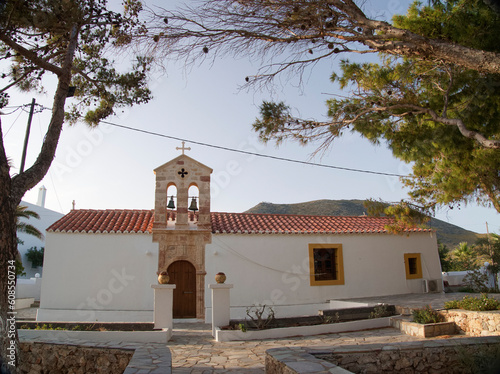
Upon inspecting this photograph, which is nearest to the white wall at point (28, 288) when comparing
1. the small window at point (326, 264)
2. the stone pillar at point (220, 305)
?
the stone pillar at point (220, 305)

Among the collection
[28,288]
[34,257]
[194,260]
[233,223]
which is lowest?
[28,288]

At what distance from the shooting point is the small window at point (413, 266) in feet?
49.4

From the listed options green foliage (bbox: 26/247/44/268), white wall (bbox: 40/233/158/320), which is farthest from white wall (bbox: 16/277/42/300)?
green foliage (bbox: 26/247/44/268)

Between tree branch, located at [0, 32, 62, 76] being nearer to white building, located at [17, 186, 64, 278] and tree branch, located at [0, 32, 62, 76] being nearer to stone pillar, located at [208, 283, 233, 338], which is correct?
stone pillar, located at [208, 283, 233, 338]

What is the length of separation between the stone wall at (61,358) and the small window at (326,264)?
29.0ft

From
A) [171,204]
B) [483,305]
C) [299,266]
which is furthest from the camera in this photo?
[299,266]

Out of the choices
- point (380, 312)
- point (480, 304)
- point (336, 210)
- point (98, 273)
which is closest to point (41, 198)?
point (98, 273)

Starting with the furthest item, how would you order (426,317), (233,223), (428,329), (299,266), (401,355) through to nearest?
(233,223)
(299,266)
(426,317)
(428,329)
(401,355)

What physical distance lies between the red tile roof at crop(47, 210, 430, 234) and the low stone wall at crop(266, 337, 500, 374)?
26.8 ft

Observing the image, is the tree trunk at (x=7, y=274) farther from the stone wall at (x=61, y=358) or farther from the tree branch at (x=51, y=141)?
the stone wall at (x=61, y=358)

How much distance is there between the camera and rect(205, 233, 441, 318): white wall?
1282cm

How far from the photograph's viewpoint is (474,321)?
789cm

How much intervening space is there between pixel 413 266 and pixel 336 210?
1062 inches

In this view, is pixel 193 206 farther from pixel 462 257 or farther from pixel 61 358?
pixel 462 257
